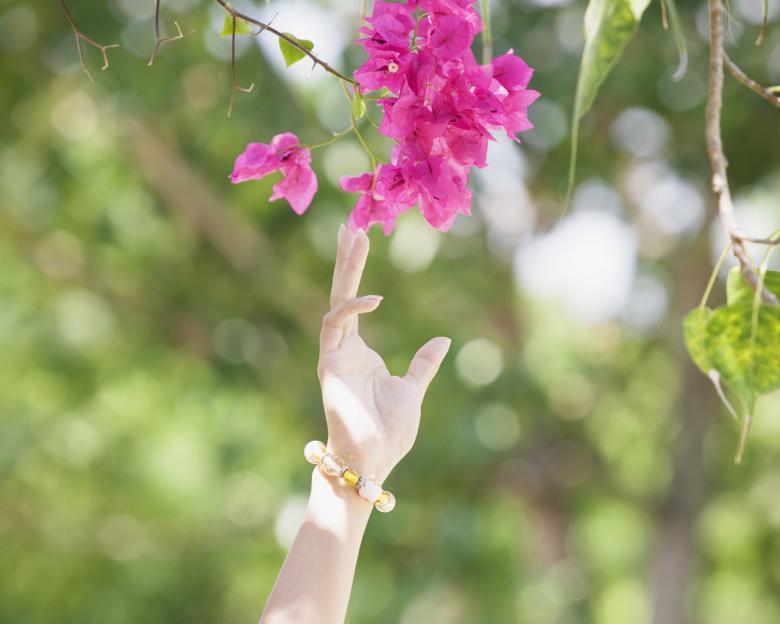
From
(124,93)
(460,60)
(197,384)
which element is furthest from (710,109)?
(197,384)

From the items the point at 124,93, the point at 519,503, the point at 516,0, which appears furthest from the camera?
the point at 519,503

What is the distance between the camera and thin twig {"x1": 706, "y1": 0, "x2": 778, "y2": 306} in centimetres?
52

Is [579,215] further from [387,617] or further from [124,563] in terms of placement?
[124,563]

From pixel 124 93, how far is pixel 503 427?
1.71 m

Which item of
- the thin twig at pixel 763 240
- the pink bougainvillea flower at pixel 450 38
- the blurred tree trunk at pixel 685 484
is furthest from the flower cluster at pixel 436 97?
the blurred tree trunk at pixel 685 484

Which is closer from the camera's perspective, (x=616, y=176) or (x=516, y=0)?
(x=516, y=0)

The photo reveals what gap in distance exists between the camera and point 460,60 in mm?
528

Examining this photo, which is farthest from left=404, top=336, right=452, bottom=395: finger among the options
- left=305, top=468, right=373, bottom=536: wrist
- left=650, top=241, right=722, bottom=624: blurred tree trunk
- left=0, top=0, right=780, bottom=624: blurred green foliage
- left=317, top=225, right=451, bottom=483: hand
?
left=650, top=241, right=722, bottom=624: blurred tree trunk

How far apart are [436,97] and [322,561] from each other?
1.09ft

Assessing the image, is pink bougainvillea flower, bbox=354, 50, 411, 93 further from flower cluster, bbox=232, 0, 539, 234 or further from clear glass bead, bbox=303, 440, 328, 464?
clear glass bead, bbox=303, 440, 328, 464

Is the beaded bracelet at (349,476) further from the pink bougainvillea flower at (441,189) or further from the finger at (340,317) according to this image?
the pink bougainvillea flower at (441,189)

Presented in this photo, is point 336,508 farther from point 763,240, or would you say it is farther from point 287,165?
point 763,240

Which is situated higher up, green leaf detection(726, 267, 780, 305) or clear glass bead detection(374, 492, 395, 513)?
green leaf detection(726, 267, 780, 305)

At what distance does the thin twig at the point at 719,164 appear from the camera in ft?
1.72
